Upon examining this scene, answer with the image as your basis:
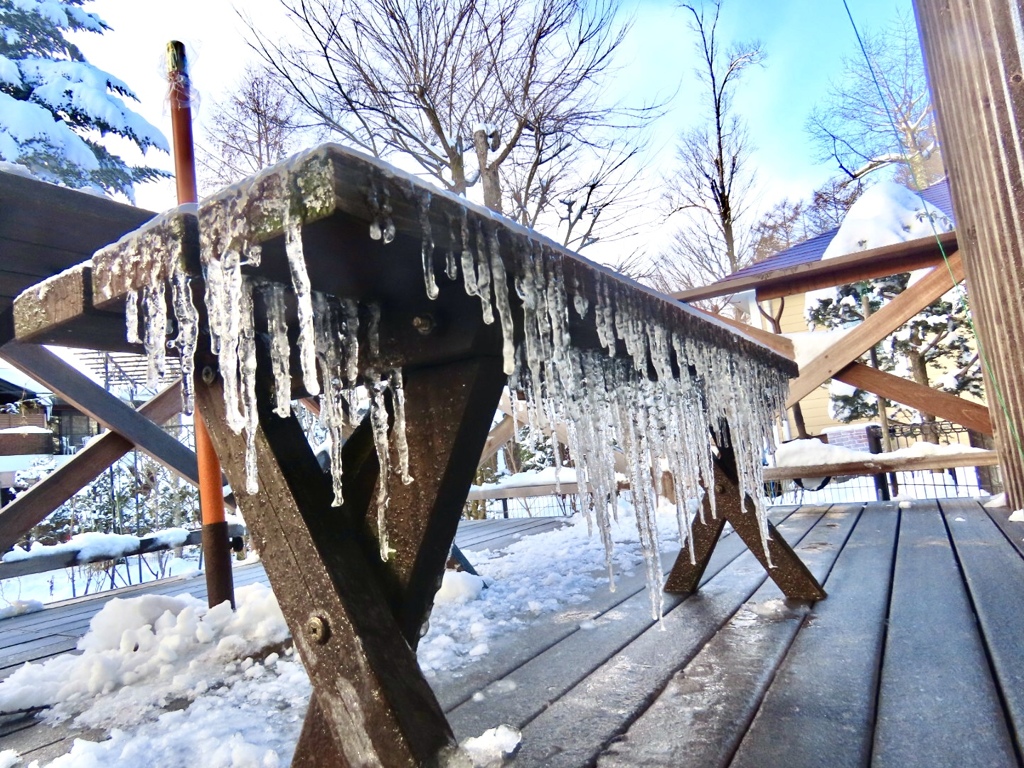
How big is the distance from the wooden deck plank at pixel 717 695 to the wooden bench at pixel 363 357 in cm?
46

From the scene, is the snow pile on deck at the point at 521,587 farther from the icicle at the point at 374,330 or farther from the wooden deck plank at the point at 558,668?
the icicle at the point at 374,330

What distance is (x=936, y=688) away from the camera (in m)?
1.28

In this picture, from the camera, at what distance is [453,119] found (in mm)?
8992

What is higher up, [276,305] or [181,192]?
[181,192]

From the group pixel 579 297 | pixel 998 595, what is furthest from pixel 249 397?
pixel 998 595

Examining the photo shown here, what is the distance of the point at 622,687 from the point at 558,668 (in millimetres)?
208

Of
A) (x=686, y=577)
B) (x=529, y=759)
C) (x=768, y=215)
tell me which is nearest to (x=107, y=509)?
(x=686, y=577)

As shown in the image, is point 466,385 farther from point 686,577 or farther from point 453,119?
point 453,119

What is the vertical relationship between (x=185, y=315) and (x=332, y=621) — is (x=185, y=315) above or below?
above

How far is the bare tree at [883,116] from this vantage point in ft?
21.5

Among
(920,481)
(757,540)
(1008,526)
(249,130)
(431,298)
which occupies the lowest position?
(920,481)

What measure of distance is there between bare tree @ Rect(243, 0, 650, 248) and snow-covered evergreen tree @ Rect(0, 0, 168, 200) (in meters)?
4.68

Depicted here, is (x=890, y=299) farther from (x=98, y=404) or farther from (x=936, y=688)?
(x=98, y=404)

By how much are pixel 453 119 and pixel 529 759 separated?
9.06m
